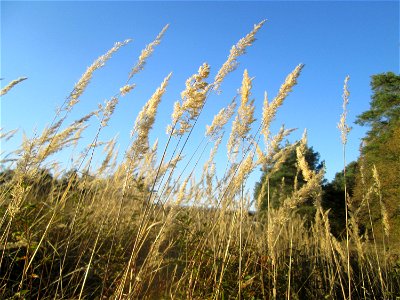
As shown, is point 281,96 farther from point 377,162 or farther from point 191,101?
point 377,162

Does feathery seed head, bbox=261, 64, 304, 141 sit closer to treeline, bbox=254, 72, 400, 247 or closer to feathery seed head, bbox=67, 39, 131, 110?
feathery seed head, bbox=67, 39, 131, 110

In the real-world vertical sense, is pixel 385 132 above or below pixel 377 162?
above

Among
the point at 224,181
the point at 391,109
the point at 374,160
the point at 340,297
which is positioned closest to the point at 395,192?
the point at 374,160

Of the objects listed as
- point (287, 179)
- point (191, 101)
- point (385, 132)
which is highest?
point (385, 132)

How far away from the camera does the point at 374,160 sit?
21.9 meters

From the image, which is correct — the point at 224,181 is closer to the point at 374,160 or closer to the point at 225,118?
the point at 225,118

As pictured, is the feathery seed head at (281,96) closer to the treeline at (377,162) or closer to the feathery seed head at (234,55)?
the feathery seed head at (234,55)

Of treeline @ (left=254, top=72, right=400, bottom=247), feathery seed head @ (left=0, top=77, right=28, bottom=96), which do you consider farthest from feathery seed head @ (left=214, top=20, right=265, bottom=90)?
treeline @ (left=254, top=72, right=400, bottom=247)

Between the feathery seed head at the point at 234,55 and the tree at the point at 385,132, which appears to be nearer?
the feathery seed head at the point at 234,55

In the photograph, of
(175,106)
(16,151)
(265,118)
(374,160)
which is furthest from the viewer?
(374,160)

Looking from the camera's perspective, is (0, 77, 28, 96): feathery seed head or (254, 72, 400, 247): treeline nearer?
(0, 77, 28, 96): feathery seed head

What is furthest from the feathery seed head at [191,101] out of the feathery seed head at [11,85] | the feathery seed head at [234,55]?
the feathery seed head at [11,85]

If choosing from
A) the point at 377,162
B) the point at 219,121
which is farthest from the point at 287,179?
A: the point at 219,121

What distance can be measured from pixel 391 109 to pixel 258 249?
→ 84.8ft
